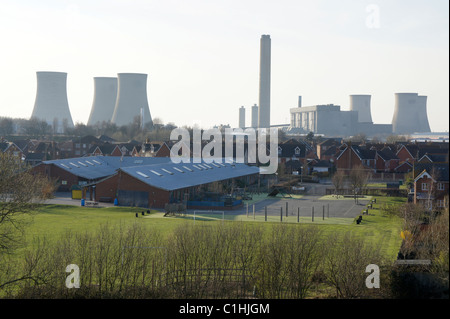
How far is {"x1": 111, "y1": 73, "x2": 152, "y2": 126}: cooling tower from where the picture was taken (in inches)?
2398

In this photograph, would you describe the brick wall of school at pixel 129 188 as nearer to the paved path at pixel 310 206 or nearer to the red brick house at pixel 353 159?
the paved path at pixel 310 206

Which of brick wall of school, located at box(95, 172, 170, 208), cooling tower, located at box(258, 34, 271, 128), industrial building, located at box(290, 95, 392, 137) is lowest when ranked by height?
brick wall of school, located at box(95, 172, 170, 208)

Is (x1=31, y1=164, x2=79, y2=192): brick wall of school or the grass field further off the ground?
(x1=31, y1=164, x2=79, y2=192): brick wall of school

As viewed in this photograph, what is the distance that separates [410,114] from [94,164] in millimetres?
53774

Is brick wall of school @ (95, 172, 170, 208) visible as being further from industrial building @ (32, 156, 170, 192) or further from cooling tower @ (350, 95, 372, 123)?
cooling tower @ (350, 95, 372, 123)

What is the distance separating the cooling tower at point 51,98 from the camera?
5778 cm

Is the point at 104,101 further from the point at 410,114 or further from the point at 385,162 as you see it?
the point at 410,114

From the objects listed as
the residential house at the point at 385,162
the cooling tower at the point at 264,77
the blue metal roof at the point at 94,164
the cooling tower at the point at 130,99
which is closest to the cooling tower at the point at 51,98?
the cooling tower at the point at 130,99

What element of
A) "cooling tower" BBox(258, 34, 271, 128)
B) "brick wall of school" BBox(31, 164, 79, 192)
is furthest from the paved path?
"cooling tower" BBox(258, 34, 271, 128)

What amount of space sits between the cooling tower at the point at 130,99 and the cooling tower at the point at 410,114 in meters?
34.3

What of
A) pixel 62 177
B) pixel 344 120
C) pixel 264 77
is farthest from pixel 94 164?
pixel 344 120

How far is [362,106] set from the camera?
294 ft

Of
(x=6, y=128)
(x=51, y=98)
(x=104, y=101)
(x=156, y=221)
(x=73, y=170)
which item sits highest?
(x=104, y=101)

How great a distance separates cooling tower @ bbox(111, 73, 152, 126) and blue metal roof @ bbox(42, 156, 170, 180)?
88.1ft
